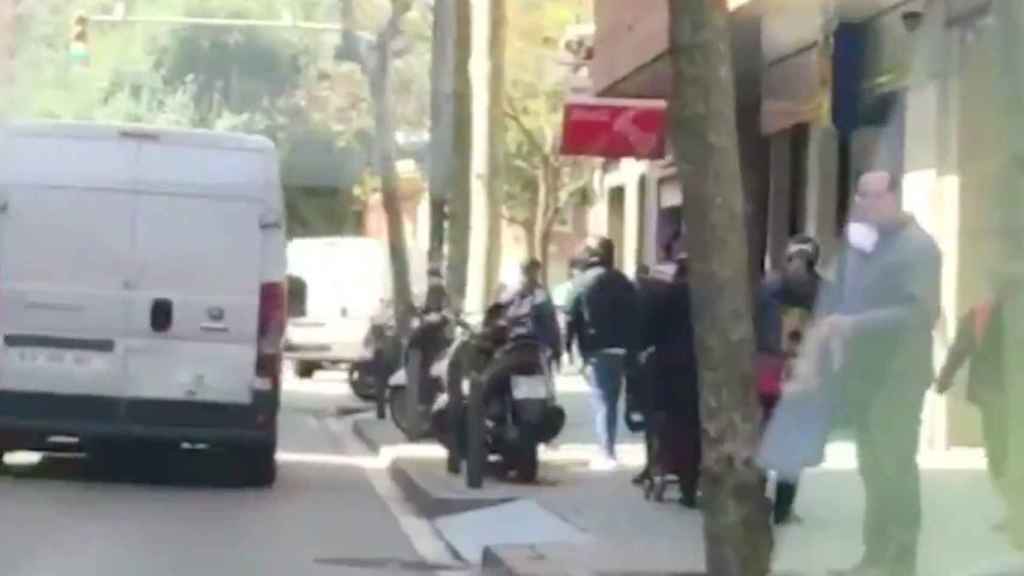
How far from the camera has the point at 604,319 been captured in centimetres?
1939

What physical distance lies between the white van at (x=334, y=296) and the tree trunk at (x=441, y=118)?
42.9 feet

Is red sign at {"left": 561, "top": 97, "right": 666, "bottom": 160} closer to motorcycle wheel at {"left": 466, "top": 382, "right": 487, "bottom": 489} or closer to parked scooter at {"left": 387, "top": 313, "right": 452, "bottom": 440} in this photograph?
parked scooter at {"left": 387, "top": 313, "right": 452, "bottom": 440}

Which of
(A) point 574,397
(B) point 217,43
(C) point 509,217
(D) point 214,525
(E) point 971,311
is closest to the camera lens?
(E) point 971,311

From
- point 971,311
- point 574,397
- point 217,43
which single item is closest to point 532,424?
point 971,311

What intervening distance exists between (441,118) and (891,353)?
1536 centimetres

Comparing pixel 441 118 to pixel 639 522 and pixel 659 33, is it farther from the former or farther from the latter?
pixel 639 522

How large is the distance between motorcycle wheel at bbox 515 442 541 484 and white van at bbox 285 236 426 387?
2116 centimetres

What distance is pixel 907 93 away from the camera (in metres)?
19.2

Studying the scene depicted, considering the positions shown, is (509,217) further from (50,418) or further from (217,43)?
(50,418)

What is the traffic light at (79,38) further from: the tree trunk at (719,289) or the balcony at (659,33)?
the tree trunk at (719,289)

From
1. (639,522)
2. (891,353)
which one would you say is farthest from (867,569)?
(639,522)

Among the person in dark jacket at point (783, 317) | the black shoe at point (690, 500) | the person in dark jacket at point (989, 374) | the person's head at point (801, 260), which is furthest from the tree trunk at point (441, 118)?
the person in dark jacket at point (989, 374)

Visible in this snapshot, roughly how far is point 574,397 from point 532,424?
16.2 m

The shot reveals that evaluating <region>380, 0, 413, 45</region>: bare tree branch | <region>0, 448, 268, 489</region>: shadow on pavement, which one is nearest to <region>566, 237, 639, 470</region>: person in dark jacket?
<region>0, 448, 268, 489</region>: shadow on pavement
